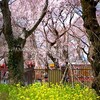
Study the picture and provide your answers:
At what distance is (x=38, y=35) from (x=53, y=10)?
4.76m

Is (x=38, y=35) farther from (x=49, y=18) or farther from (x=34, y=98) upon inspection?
(x=34, y=98)

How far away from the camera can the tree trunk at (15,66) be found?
14.4m

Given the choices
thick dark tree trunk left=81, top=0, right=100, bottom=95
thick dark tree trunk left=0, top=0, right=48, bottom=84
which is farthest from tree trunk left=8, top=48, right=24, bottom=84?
thick dark tree trunk left=81, top=0, right=100, bottom=95

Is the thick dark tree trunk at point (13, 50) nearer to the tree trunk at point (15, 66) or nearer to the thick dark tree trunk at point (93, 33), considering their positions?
the tree trunk at point (15, 66)

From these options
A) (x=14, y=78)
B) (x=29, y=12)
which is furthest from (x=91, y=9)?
(x=29, y=12)

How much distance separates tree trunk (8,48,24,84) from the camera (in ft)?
47.2

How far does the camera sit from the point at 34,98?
8039 mm

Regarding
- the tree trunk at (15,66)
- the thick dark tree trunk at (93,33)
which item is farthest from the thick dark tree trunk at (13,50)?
the thick dark tree trunk at (93,33)

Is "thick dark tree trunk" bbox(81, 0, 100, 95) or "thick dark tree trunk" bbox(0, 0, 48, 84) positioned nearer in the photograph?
"thick dark tree trunk" bbox(81, 0, 100, 95)

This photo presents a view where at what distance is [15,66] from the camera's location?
14523mm

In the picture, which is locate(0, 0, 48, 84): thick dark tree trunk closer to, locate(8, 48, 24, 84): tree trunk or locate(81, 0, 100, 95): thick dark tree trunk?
locate(8, 48, 24, 84): tree trunk

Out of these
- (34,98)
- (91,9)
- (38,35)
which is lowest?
(34,98)

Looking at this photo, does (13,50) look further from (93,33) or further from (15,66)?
(93,33)

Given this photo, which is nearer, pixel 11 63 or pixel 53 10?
pixel 11 63
